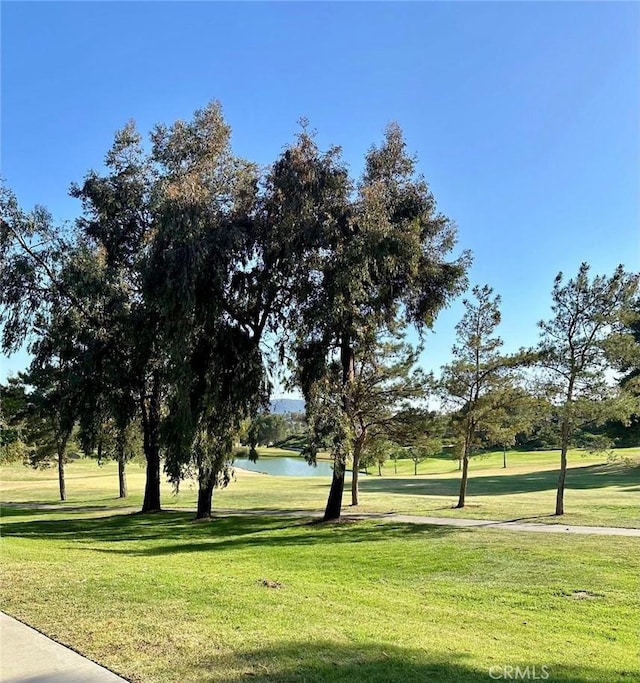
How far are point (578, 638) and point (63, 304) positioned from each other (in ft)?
60.1

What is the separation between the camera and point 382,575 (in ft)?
33.3

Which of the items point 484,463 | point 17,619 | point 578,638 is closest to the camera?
point 17,619

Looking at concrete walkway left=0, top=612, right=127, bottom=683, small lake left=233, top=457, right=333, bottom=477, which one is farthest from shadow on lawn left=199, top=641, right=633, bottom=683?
small lake left=233, top=457, right=333, bottom=477

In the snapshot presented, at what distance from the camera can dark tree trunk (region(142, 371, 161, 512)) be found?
21188 millimetres

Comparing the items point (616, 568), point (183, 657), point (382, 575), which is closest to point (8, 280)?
point (382, 575)

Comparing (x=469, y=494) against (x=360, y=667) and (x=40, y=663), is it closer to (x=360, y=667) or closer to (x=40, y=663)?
(x=360, y=667)

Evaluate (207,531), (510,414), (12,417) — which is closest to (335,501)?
(207,531)

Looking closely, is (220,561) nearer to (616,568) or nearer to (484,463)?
(616,568)

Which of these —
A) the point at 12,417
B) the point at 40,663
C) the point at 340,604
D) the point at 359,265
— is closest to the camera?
the point at 40,663

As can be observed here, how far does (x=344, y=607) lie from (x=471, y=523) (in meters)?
10.9

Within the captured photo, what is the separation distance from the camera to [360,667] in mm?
4637

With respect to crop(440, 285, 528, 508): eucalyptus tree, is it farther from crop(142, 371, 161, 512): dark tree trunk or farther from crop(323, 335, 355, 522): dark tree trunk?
crop(142, 371, 161, 512): dark tree trunk

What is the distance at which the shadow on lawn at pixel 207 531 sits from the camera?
14406 mm

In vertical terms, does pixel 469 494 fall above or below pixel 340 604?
below
